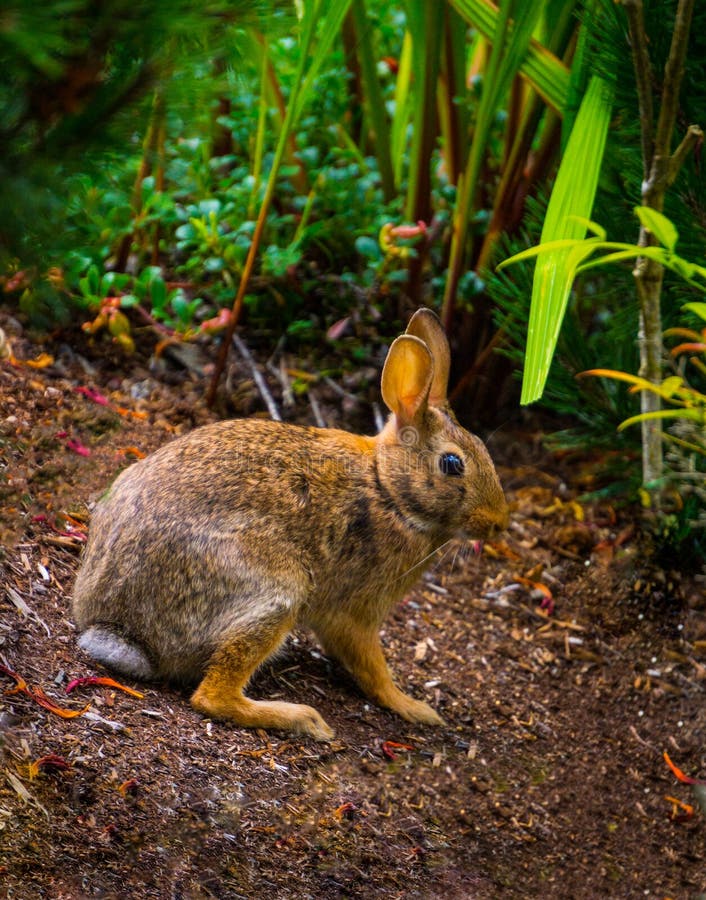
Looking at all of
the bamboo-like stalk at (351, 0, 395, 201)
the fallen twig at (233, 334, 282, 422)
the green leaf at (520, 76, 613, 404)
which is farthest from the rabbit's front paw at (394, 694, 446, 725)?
the bamboo-like stalk at (351, 0, 395, 201)

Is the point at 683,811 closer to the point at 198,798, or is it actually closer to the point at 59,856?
the point at 198,798

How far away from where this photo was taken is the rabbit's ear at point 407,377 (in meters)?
3.93

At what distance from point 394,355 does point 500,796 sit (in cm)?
155

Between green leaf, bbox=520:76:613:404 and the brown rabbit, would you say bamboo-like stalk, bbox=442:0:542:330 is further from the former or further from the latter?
the brown rabbit

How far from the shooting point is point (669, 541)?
16.2 ft

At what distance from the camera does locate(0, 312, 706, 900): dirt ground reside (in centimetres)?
295

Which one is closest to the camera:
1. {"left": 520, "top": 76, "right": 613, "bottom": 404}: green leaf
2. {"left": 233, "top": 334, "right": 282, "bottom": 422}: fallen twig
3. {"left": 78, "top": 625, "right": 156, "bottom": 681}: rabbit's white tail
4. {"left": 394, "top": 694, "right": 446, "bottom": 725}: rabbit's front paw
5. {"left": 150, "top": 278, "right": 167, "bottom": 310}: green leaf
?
{"left": 520, "top": 76, "right": 613, "bottom": 404}: green leaf

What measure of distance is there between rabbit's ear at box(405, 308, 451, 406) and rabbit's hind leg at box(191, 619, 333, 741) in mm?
1062

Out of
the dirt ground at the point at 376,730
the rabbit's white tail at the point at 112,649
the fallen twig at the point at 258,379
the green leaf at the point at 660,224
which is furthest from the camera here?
the fallen twig at the point at 258,379

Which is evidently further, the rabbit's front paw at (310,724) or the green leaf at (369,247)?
the green leaf at (369,247)

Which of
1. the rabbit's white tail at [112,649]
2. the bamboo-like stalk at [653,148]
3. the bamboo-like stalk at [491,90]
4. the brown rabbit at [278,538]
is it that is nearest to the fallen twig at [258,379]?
the bamboo-like stalk at [491,90]

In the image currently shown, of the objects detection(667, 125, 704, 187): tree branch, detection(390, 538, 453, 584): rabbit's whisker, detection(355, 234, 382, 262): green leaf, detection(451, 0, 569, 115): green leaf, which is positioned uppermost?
detection(451, 0, 569, 115): green leaf

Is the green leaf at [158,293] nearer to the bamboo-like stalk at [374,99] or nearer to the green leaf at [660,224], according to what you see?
the bamboo-like stalk at [374,99]

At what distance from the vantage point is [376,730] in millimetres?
3938
